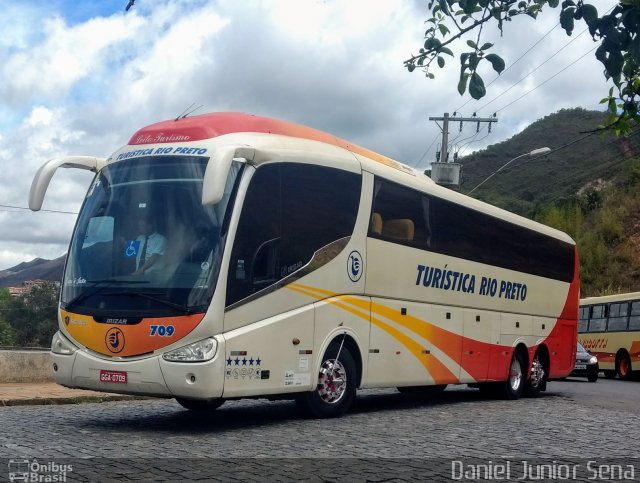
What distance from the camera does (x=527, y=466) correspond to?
26.2ft

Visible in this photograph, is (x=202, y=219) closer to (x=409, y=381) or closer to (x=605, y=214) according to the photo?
(x=409, y=381)

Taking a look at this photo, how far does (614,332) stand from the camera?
33469mm

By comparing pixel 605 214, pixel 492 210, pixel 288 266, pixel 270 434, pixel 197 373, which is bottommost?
pixel 270 434

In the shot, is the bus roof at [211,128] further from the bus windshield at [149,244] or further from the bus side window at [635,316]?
the bus side window at [635,316]

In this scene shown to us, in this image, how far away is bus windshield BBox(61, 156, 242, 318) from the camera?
9758 mm

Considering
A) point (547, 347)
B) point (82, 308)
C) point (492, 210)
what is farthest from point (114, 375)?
point (547, 347)

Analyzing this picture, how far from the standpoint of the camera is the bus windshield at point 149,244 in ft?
32.0

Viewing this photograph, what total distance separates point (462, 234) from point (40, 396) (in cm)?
713

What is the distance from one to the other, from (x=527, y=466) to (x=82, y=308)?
203 inches

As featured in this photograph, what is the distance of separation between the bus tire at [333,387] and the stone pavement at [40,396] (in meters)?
4.27

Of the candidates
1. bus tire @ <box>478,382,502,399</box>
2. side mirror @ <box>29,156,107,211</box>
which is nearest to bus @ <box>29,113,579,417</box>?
side mirror @ <box>29,156,107,211</box>

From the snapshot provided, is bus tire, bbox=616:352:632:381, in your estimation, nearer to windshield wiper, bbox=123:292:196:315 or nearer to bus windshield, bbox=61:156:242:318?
bus windshield, bbox=61:156:242:318

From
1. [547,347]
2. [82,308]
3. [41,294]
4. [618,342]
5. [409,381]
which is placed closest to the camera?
[82,308]

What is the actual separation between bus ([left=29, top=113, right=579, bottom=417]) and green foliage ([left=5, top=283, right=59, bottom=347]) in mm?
45803
